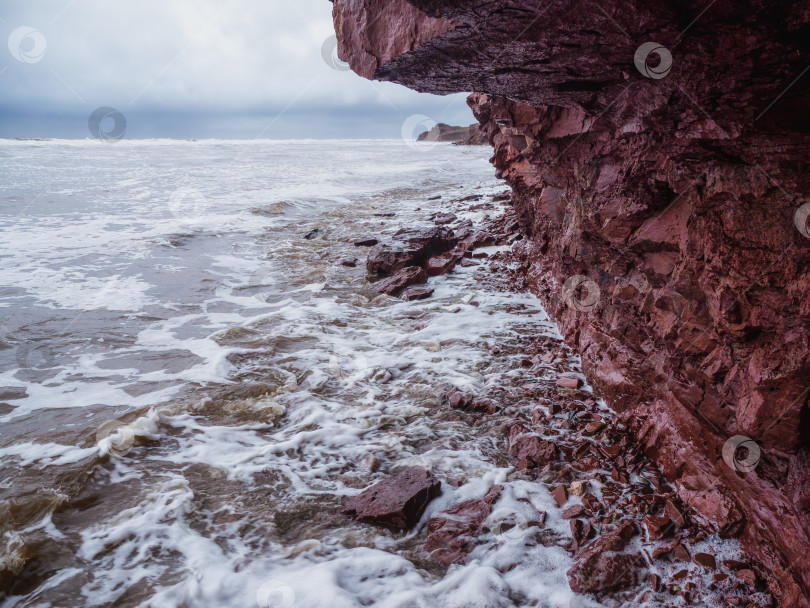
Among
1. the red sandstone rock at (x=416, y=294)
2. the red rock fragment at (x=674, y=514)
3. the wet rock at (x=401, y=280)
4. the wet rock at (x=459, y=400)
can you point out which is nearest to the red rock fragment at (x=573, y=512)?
the red rock fragment at (x=674, y=514)

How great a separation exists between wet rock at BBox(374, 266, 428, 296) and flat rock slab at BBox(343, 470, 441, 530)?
4.47m

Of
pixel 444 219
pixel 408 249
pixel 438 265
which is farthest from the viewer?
pixel 444 219

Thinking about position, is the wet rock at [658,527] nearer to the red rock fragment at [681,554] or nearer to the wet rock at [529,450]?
the red rock fragment at [681,554]

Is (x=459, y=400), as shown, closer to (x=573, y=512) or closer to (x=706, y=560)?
(x=573, y=512)

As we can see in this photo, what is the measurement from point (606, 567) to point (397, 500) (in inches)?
52.9

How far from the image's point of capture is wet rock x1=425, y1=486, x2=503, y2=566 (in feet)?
9.54

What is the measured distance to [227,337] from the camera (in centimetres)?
611

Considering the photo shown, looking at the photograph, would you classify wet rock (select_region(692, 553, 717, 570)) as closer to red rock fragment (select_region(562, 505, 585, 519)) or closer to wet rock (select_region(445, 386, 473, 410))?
red rock fragment (select_region(562, 505, 585, 519))

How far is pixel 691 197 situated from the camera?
2.87m

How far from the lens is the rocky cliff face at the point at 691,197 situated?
2.13m

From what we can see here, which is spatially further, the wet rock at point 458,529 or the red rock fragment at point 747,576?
the wet rock at point 458,529

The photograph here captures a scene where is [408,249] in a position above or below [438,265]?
above

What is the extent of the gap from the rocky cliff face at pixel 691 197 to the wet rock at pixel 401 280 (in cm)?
389

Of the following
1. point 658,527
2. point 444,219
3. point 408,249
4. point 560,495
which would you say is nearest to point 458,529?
point 560,495
